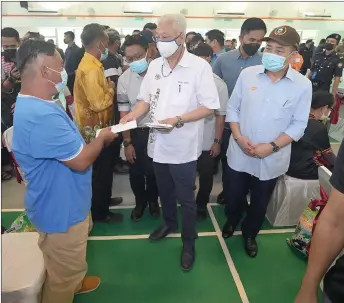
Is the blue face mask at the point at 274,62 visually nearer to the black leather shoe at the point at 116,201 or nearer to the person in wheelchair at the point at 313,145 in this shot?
the person in wheelchair at the point at 313,145

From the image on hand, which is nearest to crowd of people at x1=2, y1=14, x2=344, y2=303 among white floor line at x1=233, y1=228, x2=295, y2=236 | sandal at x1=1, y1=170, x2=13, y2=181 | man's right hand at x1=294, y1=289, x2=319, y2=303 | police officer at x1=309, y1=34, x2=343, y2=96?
man's right hand at x1=294, y1=289, x2=319, y2=303

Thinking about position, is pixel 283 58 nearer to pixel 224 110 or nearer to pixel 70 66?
pixel 224 110

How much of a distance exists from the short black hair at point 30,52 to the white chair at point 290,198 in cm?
234

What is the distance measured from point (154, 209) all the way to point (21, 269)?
1.60 metres

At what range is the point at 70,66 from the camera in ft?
15.2

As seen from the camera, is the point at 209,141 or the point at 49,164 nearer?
the point at 49,164

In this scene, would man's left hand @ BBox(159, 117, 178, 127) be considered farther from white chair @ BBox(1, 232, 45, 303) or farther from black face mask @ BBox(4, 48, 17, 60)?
black face mask @ BBox(4, 48, 17, 60)

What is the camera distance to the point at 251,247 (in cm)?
262

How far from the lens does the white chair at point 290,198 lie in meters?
2.86

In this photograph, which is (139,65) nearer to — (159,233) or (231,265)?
(159,233)

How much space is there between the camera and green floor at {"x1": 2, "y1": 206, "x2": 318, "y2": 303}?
2.21 meters

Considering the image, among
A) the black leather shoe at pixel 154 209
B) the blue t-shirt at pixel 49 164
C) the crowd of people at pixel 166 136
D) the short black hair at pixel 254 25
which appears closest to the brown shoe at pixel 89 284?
the crowd of people at pixel 166 136

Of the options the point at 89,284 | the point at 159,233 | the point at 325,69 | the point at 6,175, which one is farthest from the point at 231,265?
the point at 325,69

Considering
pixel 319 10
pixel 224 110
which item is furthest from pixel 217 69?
pixel 319 10
